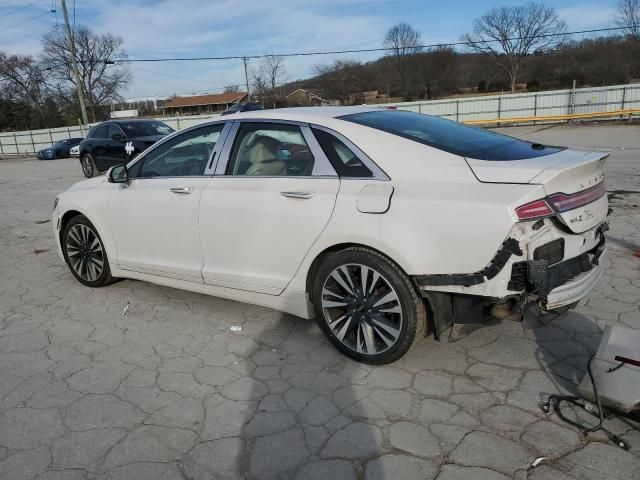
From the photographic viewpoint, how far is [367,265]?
3.02 m

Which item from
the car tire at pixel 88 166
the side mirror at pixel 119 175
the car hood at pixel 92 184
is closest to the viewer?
the side mirror at pixel 119 175

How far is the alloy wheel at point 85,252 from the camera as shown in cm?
478

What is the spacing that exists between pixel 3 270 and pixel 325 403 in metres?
4.78

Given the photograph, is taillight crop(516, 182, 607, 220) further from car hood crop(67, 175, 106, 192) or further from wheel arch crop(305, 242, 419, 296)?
car hood crop(67, 175, 106, 192)

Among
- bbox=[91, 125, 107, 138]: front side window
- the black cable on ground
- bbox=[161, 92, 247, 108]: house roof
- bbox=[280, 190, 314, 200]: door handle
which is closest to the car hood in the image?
bbox=[280, 190, 314, 200]: door handle

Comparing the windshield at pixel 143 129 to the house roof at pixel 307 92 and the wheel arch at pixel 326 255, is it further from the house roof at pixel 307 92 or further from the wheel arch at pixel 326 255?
the house roof at pixel 307 92

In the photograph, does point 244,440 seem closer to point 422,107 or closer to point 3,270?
point 3,270

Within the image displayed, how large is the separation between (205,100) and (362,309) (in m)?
83.8

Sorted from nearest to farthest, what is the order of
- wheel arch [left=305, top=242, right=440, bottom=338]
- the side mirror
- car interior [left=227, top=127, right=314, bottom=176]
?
wheel arch [left=305, top=242, right=440, bottom=338] < car interior [left=227, top=127, right=314, bottom=176] < the side mirror

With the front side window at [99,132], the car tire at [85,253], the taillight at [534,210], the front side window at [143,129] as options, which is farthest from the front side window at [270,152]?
the front side window at [99,132]

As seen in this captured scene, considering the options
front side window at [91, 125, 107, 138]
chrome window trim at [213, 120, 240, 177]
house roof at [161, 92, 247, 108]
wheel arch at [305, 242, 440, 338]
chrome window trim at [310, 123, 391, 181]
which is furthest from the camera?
house roof at [161, 92, 247, 108]

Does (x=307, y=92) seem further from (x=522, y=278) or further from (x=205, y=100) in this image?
(x=522, y=278)

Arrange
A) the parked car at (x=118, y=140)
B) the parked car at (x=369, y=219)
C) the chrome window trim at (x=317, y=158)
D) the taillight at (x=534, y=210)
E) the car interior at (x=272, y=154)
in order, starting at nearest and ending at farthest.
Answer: the taillight at (x=534, y=210) < the parked car at (x=369, y=219) < the chrome window trim at (x=317, y=158) < the car interior at (x=272, y=154) < the parked car at (x=118, y=140)

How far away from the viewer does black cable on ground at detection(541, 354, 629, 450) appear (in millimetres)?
2441
